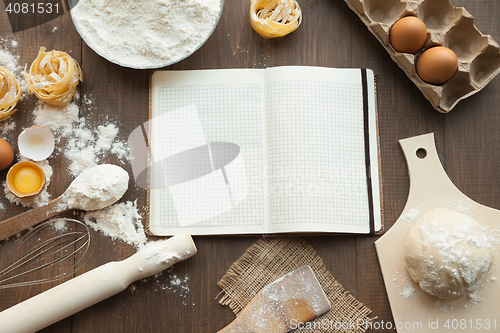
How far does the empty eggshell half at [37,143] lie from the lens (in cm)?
79

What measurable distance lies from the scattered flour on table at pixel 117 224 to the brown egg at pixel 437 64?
2.51ft

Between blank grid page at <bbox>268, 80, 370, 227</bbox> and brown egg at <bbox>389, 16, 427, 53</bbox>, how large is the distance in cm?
15

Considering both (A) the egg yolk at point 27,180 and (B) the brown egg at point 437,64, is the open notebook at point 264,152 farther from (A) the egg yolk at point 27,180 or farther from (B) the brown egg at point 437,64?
(A) the egg yolk at point 27,180

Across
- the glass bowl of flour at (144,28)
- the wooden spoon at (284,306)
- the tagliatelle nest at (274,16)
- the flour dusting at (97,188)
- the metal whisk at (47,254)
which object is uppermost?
the tagliatelle nest at (274,16)

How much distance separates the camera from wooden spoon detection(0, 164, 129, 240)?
2.47 feet

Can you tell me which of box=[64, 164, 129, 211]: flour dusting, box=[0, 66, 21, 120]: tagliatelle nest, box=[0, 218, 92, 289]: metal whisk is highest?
box=[0, 66, 21, 120]: tagliatelle nest

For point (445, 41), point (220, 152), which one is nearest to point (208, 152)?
point (220, 152)

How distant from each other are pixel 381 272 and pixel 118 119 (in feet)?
2.43

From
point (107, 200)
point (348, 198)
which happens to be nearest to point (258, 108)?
point (348, 198)

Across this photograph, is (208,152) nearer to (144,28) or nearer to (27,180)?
(144,28)

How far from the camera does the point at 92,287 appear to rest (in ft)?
2.36

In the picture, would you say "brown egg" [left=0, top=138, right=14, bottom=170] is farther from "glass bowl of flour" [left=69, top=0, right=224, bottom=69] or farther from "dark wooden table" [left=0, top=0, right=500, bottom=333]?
"glass bowl of flour" [left=69, top=0, right=224, bottom=69]

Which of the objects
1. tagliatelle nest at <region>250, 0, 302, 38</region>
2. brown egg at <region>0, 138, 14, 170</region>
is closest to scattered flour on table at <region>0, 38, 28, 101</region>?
brown egg at <region>0, 138, 14, 170</region>

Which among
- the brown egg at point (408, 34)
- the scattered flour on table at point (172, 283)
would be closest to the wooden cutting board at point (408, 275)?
the brown egg at point (408, 34)
